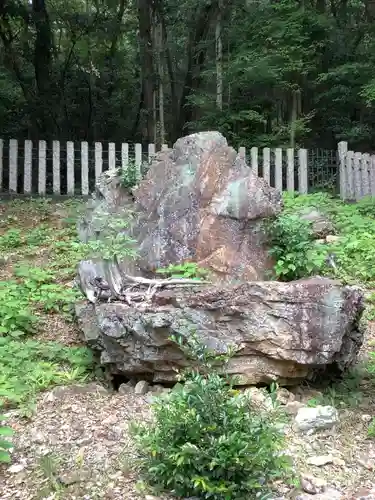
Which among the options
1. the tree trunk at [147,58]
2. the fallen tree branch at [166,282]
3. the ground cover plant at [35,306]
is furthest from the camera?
the tree trunk at [147,58]

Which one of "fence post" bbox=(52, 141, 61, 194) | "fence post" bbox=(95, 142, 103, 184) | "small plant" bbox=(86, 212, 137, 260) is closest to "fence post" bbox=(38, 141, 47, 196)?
"fence post" bbox=(52, 141, 61, 194)

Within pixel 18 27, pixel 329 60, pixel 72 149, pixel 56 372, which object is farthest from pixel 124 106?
pixel 56 372

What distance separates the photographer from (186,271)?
172 inches

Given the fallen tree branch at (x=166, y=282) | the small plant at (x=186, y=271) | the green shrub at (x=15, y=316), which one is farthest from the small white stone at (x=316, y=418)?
the green shrub at (x=15, y=316)

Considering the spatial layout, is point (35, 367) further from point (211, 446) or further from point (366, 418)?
point (366, 418)

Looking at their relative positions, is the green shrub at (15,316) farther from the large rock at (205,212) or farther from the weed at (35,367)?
the large rock at (205,212)

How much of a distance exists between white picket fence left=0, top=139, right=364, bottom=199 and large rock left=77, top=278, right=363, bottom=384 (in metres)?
5.90

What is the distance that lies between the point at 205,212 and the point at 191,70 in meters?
11.0

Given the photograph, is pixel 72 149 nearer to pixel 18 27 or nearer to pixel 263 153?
pixel 263 153

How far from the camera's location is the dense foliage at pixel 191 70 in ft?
37.4

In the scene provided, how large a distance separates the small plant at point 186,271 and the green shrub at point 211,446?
156 cm

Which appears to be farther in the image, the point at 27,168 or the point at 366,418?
the point at 27,168

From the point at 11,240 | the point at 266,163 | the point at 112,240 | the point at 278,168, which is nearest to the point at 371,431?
the point at 112,240

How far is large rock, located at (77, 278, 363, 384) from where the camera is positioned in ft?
11.8
